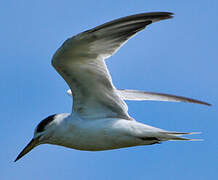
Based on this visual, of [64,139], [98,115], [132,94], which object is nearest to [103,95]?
[98,115]

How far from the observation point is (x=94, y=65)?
27.9 ft

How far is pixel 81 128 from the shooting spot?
8.48 meters

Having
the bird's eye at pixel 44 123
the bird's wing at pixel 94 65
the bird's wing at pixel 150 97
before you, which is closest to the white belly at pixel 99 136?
the bird's wing at pixel 94 65

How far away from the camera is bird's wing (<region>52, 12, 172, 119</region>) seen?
26.2 feet

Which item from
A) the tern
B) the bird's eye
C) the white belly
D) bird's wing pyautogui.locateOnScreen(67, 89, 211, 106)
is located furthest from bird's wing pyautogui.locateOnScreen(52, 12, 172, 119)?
bird's wing pyautogui.locateOnScreen(67, 89, 211, 106)

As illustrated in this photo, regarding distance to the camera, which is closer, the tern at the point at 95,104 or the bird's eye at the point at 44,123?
the tern at the point at 95,104

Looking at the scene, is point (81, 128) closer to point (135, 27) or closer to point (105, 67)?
point (105, 67)

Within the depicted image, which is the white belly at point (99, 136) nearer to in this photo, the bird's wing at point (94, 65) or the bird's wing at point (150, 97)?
the bird's wing at point (94, 65)

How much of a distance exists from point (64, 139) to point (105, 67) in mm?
1194

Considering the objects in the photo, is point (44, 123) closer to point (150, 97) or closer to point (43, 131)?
point (43, 131)

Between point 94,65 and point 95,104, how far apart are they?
0.60m

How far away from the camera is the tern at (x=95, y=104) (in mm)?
8039

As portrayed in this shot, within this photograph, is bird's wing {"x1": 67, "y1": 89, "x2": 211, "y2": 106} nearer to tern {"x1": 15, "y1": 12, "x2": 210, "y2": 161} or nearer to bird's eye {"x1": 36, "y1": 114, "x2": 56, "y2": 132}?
bird's eye {"x1": 36, "y1": 114, "x2": 56, "y2": 132}

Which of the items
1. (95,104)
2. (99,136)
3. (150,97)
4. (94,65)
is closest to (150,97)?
(150,97)
